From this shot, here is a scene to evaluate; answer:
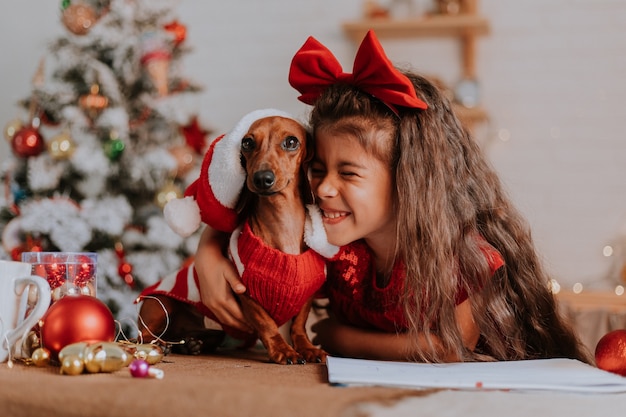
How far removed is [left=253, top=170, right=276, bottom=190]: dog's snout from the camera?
1022 millimetres

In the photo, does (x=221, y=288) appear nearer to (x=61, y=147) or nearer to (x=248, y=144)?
(x=248, y=144)

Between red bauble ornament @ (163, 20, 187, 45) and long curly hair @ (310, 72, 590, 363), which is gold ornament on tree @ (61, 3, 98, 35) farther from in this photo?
long curly hair @ (310, 72, 590, 363)

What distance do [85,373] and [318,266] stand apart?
0.44 metres

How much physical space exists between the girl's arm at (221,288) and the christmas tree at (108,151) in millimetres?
1094

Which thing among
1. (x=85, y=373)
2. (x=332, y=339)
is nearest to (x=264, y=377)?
(x=85, y=373)

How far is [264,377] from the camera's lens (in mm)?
782

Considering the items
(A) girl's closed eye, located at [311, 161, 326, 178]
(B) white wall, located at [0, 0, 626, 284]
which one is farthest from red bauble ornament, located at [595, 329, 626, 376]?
(B) white wall, located at [0, 0, 626, 284]

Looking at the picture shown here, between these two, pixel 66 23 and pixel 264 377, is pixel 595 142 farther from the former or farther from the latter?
pixel 264 377

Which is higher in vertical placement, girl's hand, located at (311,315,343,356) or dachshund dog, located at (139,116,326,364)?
dachshund dog, located at (139,116,326,364)

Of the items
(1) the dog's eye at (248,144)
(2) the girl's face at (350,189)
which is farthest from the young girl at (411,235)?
(1) the dog's eye at (248,144)

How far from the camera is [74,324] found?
32.2 inches

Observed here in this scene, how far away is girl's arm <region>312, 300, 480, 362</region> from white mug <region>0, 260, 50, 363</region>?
1.63 feet

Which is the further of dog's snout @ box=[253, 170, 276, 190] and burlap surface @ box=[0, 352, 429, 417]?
dog's snout @ box=[253, 170, 276, 190]

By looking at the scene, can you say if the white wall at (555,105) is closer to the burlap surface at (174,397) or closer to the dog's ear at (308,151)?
the dog's ear at (308,151)
